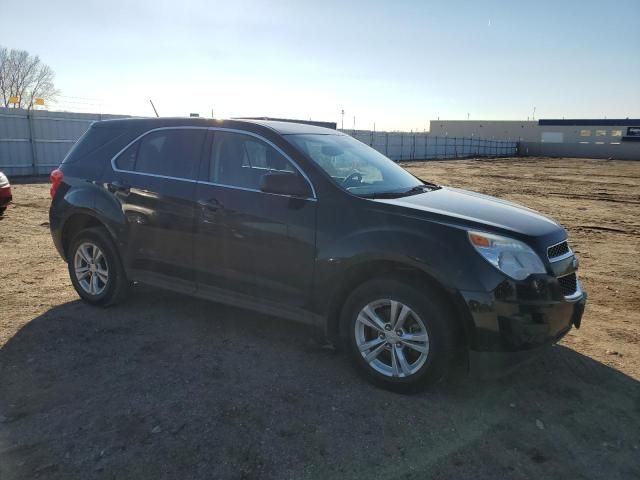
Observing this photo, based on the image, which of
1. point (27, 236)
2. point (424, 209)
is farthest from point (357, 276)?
point (27, 236)

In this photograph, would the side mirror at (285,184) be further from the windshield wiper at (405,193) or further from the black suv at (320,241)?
the windshield wiper at (405,193)

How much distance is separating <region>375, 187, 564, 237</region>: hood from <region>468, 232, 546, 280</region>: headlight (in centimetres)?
12

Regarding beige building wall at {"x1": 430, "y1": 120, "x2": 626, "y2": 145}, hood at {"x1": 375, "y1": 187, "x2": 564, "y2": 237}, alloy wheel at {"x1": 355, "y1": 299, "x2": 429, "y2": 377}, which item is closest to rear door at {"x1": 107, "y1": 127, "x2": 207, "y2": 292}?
alloy wheel at {"x1": 355, "y1": 299, "x2": 429, "y2": 377}

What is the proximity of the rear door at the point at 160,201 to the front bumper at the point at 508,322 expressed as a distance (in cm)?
244

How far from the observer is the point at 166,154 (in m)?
4.70

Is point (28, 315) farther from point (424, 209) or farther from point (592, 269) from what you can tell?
point (592, 269)

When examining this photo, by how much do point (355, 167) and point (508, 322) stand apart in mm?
1860

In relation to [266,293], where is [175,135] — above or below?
above

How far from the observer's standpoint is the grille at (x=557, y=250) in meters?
3.48

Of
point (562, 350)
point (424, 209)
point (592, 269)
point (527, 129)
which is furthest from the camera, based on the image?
point (527, 129)

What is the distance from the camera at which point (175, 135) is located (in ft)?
15.4

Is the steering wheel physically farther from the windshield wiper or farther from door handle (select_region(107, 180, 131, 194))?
door handle (select_region(107, 180, 131, 194))

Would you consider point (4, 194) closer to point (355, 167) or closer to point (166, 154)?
point (166, 154)

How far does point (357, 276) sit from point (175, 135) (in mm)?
2271
